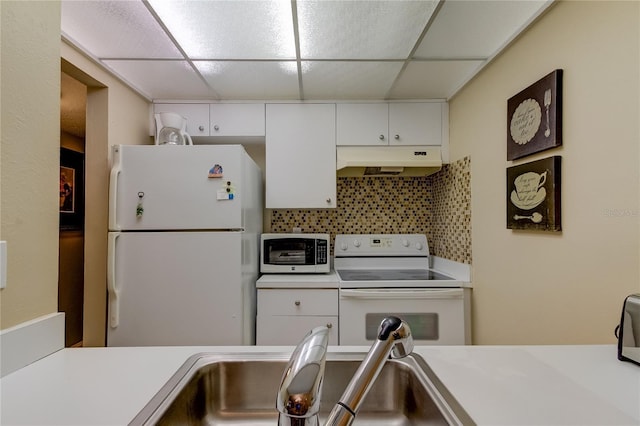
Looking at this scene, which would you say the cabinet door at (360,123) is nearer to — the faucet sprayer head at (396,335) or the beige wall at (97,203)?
the beige wall at (97,203)

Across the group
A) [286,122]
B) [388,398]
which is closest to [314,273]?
[286,122]

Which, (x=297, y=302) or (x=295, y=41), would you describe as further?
(x=297, y=302)

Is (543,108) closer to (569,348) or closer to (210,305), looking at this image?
(569,348)

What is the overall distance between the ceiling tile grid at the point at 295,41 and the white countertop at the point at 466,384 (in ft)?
4.54

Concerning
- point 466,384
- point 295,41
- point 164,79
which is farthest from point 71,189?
point 466,384

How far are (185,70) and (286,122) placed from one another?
0.77m

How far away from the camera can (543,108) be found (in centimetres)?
133

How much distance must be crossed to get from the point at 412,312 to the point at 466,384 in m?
1.39

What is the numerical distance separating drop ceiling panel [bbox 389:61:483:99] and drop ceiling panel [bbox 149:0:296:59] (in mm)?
792

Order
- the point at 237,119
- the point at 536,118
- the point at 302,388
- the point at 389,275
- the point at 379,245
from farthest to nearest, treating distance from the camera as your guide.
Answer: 1. the point at 379,245
2. the point at 237,119
3. the point at 389,275
4. the point at 536,118
5. the point at 302,388

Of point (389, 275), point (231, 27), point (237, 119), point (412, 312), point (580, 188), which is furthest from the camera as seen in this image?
point (237, 119)

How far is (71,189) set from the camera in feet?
10.0

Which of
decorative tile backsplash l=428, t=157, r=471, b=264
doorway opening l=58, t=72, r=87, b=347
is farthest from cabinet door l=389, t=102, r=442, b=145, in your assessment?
doorway opening l=58, t=72, r=87, b=347

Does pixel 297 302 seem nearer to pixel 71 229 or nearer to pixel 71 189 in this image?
pixel 71 229
